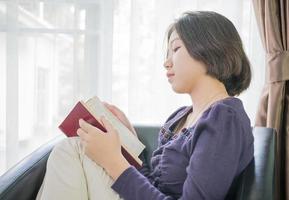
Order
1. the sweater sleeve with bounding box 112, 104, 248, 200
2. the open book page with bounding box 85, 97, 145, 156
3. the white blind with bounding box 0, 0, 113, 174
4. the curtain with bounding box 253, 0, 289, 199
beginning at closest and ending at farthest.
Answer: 1. the sweater sleeve with bounding box 112, 104, 248, 200
2. the open book page with bounding box 85, 97, 145, 156
3. the curtain with bounding box 253, 0, 289, 199
4. the white blind with bounding box 0, 0, 113, 174

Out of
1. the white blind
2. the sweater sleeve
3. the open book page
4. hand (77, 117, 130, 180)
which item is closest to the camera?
the sweater sleeve

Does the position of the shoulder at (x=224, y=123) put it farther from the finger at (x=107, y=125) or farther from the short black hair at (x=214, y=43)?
the finger at (x=107, y=125)

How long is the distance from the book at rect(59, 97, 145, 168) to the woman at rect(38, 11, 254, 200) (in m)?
0.04

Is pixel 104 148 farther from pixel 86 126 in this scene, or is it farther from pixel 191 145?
pixel 191 145

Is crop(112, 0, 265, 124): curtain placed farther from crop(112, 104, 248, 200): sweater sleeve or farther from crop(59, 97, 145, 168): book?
crop(112, 104, 248, 200): sweater sleeve

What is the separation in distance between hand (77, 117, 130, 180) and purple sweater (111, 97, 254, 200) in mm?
29

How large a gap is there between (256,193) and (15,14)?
1347 millimetres

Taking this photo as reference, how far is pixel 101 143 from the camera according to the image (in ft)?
2.95

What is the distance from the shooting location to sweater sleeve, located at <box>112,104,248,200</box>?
75cm

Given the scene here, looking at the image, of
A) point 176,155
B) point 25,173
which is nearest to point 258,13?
point 176,155

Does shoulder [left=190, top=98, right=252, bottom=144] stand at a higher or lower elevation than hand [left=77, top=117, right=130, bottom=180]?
higher

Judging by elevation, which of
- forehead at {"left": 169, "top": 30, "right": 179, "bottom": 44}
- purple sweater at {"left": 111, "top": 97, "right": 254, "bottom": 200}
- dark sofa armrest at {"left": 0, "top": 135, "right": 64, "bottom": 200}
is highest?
forehead at {"left": 169, "top": 30, "right": 179, "bottom": 44}

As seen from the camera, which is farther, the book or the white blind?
the white blind

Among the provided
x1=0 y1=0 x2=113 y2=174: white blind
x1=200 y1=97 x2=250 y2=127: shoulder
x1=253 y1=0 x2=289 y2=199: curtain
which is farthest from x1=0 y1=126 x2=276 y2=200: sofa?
x1=0 y1=0 x2=113 y2=174: white blind
